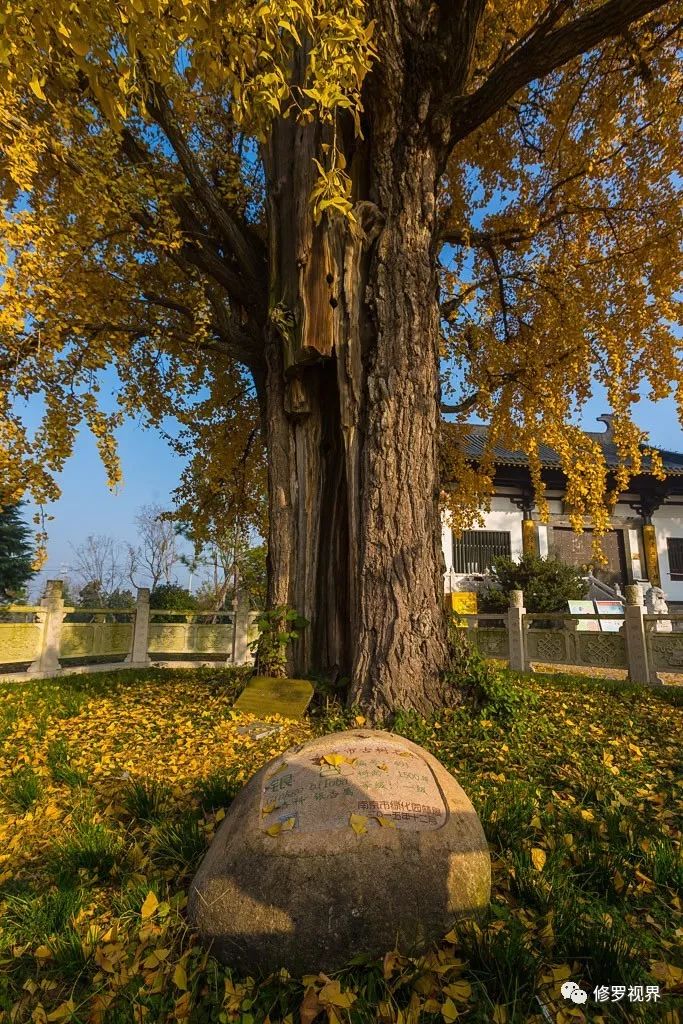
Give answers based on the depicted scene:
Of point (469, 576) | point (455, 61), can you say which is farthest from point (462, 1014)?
point (469, 576)

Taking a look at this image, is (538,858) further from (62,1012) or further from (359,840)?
(62,1012)

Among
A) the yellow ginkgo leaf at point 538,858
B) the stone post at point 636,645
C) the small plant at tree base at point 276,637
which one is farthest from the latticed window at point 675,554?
the yellow ginkgo leaf at point 538,858

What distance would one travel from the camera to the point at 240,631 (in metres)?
11.2

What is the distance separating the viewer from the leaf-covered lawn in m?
1.71

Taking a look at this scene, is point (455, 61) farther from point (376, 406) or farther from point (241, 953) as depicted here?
point (241, 953)

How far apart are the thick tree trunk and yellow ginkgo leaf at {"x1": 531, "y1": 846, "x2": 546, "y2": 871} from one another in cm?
198

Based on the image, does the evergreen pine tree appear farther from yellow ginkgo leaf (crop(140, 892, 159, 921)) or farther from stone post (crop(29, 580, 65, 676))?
yellow ginkgo leaf (crop(140, 892, 159, 921))

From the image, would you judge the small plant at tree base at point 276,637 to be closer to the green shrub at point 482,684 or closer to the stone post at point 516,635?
the green shrub at point 482,684

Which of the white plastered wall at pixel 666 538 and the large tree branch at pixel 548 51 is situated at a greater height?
the large tree branch at pixel 548 51

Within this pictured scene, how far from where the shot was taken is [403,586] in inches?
182

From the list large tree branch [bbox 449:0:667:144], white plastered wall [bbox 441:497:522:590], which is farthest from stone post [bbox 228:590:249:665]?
large tree branch [bbox 449:0:667:144]

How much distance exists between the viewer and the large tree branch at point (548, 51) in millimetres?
4328

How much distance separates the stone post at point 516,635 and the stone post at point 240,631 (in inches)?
200

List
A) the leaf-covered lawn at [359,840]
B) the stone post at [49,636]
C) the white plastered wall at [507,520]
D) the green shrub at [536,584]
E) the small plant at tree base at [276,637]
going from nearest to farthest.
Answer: the leaf-covered lawn at [359,840], the small plant at tree base at [276,637], the stone post at [49,636], the green shrub at [536,584], the white plastered wall at [507,520]
